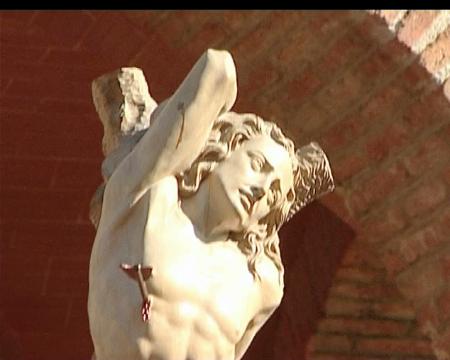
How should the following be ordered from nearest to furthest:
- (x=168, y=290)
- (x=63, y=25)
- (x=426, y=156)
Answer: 1. (x=168, y=290)
2. (x=426, y=156)
3. (x=63, y=25)

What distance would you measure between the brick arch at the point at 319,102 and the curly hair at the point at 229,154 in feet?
4.28

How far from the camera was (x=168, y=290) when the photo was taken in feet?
10.8

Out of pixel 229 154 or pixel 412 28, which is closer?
pixel 229 154

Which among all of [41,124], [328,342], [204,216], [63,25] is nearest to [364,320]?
[328,342]

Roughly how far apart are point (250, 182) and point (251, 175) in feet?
0.05

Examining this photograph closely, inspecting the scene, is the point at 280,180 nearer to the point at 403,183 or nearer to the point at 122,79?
the point at 122,79

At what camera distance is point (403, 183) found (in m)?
4.96

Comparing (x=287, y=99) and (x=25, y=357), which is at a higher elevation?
(x=287, y=99)

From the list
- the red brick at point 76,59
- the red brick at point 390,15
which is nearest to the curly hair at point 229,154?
the red brick at point 390,15

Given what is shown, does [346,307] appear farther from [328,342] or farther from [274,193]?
[274,193]

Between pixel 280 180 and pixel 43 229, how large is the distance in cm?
273

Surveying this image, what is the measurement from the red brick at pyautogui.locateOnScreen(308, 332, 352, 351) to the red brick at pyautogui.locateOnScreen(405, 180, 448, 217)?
3.30 feet

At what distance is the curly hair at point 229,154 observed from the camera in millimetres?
3469

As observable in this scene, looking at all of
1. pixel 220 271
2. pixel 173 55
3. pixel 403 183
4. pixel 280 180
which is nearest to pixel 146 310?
pixel 220 271
